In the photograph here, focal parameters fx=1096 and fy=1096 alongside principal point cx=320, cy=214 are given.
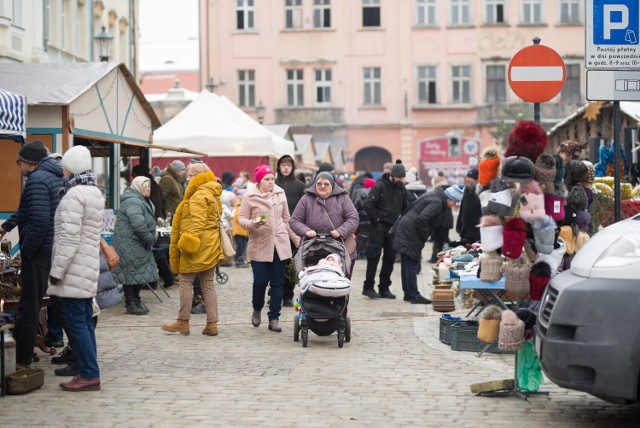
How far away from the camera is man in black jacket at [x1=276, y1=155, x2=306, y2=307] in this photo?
14336 mm

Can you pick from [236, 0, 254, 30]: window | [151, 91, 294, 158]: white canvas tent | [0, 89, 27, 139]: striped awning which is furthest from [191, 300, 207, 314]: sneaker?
[236, 0, 254, 30]: window

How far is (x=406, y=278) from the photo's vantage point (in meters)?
14.8

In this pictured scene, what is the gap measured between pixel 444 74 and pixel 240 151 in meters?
29.6

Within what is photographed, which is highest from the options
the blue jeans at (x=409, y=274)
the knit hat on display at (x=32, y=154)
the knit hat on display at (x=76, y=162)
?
the knit hat on display at (x=32, y=154)

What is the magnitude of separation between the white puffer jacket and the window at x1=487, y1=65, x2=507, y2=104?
149ft

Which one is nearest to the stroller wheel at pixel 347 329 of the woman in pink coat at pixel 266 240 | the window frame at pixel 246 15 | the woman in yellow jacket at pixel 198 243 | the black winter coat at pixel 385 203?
the woman in pink coat at pixel 266 240

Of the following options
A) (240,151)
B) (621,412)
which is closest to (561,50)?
(240,151)

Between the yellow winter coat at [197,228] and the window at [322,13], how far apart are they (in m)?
42.3

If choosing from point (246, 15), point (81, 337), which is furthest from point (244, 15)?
point (81, 337)

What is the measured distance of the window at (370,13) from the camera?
52719 mm

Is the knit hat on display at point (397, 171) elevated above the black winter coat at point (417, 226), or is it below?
above

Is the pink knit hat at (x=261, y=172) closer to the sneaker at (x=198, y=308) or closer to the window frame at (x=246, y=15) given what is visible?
the sneaker at (x=198, y=308)

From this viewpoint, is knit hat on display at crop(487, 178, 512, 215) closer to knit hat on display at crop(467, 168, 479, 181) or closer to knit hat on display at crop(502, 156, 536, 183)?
knit hat on display at crop(502, 156, 536, 183)

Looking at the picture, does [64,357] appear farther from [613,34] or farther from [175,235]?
[613,34]
